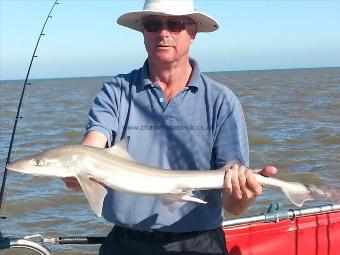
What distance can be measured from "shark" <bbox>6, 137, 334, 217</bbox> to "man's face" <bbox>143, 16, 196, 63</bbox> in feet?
2.00

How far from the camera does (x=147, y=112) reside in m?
3.50

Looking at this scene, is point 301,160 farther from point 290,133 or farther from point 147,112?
point 147,112

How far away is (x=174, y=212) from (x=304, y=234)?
1796mm

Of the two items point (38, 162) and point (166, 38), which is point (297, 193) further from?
point (38, 162)

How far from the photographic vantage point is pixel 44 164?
10.1 feet

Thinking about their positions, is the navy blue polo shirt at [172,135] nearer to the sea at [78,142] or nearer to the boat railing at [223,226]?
the boat railing at [223,226]

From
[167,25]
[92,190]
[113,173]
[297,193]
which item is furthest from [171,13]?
[297,193]

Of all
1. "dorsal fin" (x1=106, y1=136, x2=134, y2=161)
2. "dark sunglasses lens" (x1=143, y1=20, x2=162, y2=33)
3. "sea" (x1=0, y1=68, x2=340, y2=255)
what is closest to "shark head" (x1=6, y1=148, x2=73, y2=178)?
"dorsal fin" (x1=106, y1=136, x2=134, y2=161)

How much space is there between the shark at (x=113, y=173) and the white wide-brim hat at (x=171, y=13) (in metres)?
0.82

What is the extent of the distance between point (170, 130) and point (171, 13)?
2.24 feet

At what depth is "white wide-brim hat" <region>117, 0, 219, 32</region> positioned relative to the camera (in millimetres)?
3424

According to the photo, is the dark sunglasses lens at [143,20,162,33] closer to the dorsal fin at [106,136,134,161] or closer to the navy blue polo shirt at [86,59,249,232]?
the navy blue polo shirt at [86,59,249,232]

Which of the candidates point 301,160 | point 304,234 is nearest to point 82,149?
point 304,234

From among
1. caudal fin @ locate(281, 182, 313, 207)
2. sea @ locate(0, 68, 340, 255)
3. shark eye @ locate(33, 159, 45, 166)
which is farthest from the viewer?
sea @ locate(0, 68, 340, 255)
